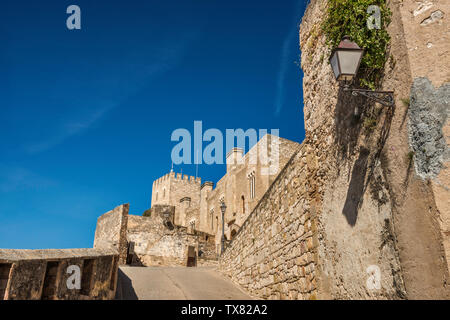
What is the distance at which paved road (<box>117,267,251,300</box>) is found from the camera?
8.28m

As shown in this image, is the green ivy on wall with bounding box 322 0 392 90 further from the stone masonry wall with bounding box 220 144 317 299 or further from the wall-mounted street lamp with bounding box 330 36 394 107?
the stone masonry wall with bounding box 220 144 317 299

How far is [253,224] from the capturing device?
9117 mm

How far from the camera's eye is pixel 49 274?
4055 mm

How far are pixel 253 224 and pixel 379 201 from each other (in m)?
5.55

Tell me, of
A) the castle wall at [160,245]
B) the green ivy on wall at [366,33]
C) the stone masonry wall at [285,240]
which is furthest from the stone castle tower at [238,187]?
the green ivy on wall at [366,33]

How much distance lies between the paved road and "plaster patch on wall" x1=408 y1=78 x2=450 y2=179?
6055 mm

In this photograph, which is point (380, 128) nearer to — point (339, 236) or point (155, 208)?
point (339, 236)

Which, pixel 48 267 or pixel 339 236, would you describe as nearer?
pixel 48 267

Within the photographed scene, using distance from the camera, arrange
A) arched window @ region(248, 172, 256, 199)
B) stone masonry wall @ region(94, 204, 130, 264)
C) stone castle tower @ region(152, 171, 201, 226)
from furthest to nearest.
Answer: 1. stone castle tower @ region(152, 171, 201, 226)
2. arched window @ region(248, 172, 256, 199)
3. stone masonry wall @ region(94, 204, 130, 264)

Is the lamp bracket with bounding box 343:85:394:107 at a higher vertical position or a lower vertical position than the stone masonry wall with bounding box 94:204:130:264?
lower

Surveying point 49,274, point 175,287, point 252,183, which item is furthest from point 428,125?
point 252,183

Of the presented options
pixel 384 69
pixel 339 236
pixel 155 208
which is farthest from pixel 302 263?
pixel 155 208

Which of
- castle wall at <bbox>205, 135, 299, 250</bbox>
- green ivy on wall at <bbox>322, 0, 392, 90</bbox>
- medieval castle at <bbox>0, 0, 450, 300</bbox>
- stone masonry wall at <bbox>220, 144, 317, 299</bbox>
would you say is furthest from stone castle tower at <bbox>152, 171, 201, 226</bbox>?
green ivy on wall at <bbox>322, 0, 392, 90</bbox>
